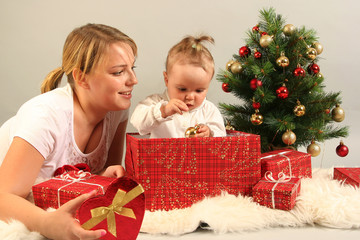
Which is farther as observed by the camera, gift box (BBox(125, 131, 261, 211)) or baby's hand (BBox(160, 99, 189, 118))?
baby's hand (BBox(160, 99, 189, 118))

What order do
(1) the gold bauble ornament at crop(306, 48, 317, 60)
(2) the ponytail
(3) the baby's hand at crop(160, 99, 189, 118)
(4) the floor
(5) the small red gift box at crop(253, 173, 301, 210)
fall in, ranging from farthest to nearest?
(1) the gold bauble ornament at crop(306, 48, 317, 60), (2) the ponytail, (3) the baby's hand at crop(160, 99, 189, 118), (5) the small red gift box at crop(253, 173, 301, 210), (4) the floor

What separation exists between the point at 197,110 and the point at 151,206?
0.56 metres

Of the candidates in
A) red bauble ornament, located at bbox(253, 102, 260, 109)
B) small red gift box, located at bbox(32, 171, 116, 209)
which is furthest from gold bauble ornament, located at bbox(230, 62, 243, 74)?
small red gift box, located at bbox(32, 171, 116, 209)

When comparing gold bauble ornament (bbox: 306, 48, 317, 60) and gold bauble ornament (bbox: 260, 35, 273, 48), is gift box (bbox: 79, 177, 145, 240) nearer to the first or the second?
gold bauble ornament (bbox: 260, 35, 273, 48)

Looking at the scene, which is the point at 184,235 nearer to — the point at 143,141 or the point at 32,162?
the point at 143,141

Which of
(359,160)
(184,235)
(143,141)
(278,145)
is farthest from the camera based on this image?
(359,160)

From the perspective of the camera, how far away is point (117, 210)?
1197mm

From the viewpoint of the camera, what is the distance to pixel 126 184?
3.95 feet

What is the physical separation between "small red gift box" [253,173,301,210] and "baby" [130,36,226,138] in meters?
0.37

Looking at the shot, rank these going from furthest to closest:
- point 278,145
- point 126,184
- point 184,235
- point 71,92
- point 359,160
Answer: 1. point 359,160
2. point 278,145
3. point 71,92
4. point 184,235
5. point 126,184

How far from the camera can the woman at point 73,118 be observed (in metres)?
1.54

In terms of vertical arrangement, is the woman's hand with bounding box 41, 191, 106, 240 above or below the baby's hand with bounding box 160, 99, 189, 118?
Result: below

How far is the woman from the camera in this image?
5.04 feet

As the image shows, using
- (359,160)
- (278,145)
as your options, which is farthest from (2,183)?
(359,160)
